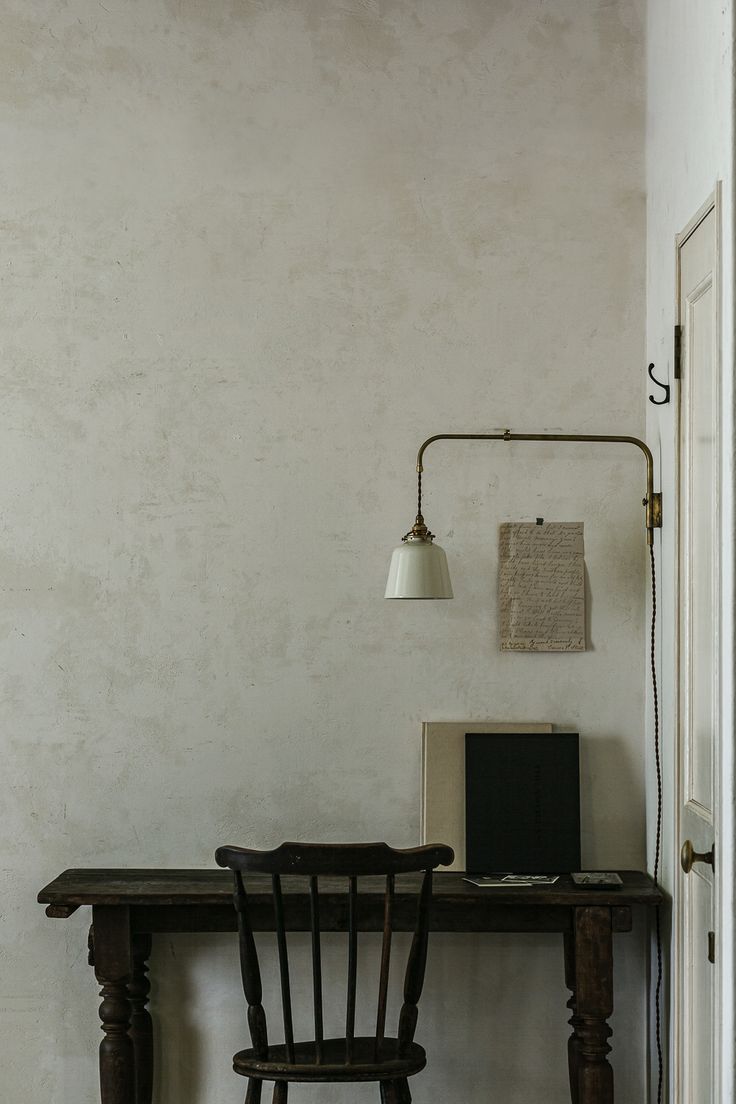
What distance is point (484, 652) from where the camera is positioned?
116 inches

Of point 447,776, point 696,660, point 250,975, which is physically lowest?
point 250,975

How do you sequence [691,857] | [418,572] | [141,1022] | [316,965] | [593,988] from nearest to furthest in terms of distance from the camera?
[691,857] < [316,965] < [593,988] < [418,572] < [141,1022]

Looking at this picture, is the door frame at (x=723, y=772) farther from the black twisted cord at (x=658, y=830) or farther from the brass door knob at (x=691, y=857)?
the black twisted cord at (x=658, y=830)

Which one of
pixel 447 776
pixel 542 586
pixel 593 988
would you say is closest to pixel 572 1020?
pixel 593 988

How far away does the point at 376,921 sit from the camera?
2.63 meters

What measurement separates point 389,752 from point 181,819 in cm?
57

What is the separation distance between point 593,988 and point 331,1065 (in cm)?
66

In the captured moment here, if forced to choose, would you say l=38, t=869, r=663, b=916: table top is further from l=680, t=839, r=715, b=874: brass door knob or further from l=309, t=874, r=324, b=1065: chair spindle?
l=680, t=839, r=715, b=874: brass door knob

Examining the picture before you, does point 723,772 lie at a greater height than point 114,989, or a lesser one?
greater

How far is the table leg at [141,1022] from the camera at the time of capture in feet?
9.04

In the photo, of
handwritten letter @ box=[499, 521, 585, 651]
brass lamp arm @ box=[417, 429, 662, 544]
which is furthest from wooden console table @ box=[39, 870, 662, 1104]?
brass lamp arm @ box=[417, 429, 662, 544]

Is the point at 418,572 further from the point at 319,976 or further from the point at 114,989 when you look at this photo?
the point at 114,989

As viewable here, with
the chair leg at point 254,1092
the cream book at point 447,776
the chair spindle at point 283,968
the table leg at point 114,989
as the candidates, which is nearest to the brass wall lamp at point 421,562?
the cream book at point 447,776

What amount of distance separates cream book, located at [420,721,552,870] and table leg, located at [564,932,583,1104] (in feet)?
1.10
